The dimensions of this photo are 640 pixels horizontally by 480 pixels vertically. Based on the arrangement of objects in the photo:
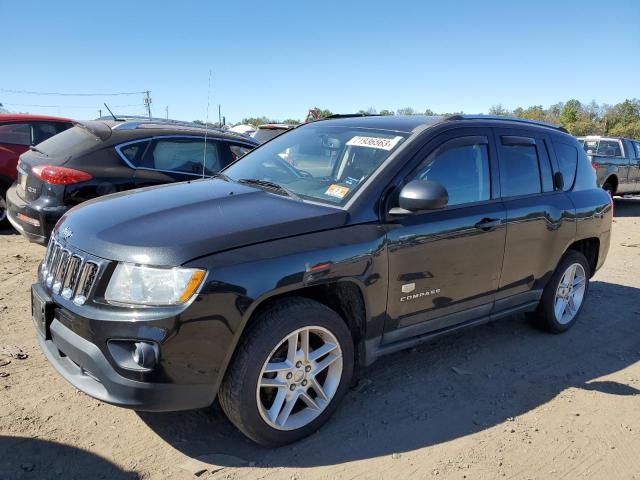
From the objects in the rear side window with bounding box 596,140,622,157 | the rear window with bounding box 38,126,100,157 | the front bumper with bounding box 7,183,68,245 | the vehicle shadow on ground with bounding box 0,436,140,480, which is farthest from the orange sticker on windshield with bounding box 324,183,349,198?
the rear side window with bounding box 596,140,622,157

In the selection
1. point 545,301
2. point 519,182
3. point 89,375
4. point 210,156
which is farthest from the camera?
point 210,156

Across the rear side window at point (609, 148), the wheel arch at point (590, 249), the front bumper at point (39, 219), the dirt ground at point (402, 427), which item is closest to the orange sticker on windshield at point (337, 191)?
the dirt ground at point (402, 427)

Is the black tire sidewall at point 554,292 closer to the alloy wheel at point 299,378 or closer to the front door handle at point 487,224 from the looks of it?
the front door handle at point 487,224

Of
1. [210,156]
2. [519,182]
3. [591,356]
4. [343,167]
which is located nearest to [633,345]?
[591,356]

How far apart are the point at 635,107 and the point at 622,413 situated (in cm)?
6373

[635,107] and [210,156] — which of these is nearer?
[210,156]

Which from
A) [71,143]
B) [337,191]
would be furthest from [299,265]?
[71,143]

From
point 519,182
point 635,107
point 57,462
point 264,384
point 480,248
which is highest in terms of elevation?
point 635,107

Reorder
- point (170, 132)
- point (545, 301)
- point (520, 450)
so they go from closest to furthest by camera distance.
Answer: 1. point (520, 450)
2. point (545, 301)
3. point (170, 132)

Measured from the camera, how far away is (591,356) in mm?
4352

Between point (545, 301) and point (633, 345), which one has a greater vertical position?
point (545, 301)

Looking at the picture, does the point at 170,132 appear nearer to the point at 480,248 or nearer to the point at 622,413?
the point at 480,248

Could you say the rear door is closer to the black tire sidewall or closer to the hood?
the black tire sidewall

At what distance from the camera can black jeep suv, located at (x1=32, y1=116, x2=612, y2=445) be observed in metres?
2.48
